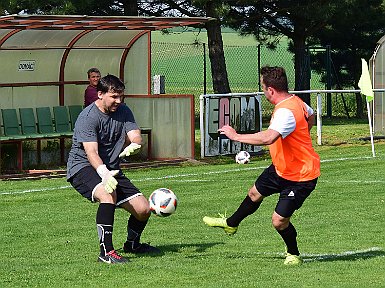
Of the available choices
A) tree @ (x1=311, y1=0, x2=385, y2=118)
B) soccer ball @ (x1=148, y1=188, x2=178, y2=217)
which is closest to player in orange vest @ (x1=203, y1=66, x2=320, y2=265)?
soccer ball @ (x1=148, y1=188, x2=178, y2=217)

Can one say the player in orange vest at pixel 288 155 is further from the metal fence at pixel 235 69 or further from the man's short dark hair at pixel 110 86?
the metal fence at pixel 235 69

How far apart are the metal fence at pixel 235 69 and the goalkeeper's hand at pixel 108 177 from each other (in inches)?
943

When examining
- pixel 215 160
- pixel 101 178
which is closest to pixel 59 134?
pixel 215 160

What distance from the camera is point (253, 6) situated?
34188 millimetres

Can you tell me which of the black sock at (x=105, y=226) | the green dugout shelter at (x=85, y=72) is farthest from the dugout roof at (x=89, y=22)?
the black sock at (x=105, y=226)

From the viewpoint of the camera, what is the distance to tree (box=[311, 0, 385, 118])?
36.8 metres

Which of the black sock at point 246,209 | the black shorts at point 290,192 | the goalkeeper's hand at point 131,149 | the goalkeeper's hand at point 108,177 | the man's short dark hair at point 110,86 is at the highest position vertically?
the man's short dark hair at point 110,86

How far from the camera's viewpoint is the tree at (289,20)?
31.9 m

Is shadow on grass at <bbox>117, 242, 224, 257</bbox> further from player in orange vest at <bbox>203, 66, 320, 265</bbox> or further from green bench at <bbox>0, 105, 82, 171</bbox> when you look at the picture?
green bench at <bbox>0, 105, 82, 171</bbox>

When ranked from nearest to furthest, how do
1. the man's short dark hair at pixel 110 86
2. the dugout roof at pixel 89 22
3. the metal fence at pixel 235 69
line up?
1. the man's short dark hair at pixel 110 86
2. the dugout roof at pixel 89 22
3. the metal fence at pixel 235 69

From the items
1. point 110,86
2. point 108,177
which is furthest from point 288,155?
point 110,86

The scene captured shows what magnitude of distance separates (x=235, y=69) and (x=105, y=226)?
53379 millimetres

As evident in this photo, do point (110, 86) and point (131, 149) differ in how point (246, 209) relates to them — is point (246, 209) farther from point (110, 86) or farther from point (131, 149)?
point (110, 86)

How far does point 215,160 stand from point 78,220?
353 inches
